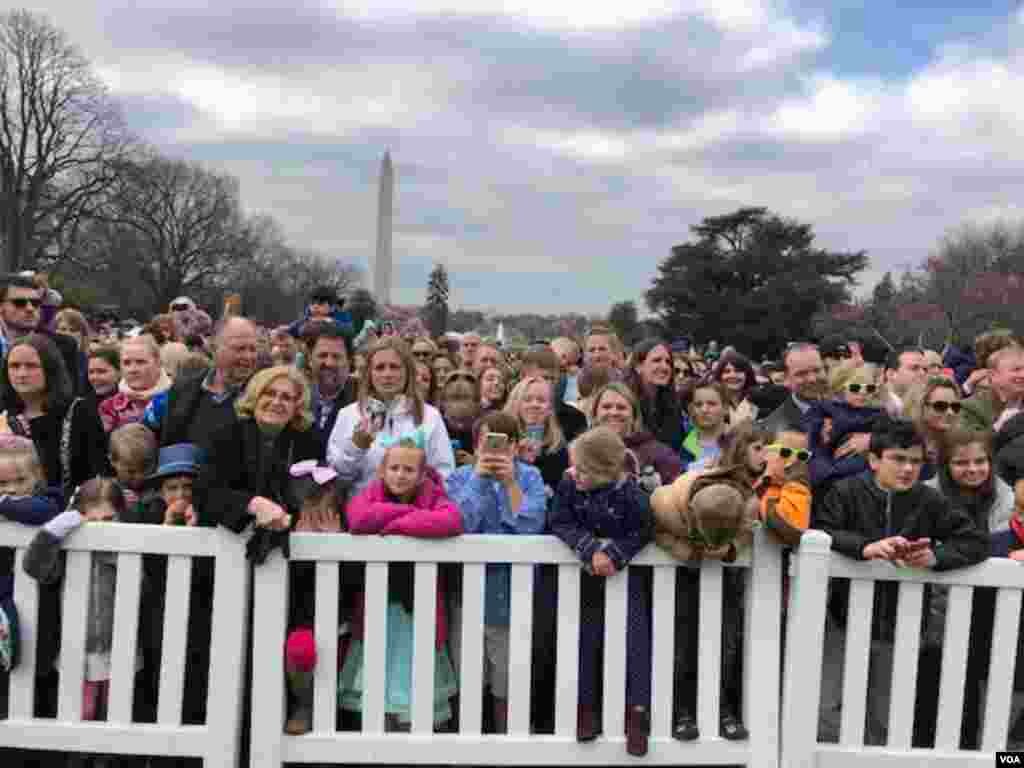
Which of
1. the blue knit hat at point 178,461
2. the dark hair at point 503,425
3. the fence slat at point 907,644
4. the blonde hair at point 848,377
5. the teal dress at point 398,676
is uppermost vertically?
the blonde hair at point 848,377

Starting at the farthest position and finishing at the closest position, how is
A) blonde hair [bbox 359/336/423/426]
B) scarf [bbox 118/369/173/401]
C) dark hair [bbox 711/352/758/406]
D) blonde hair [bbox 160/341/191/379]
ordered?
1. dark hair [bbox 711/352/758/406]
2. blonde hair [bbox 160/341/191/379]
3. scarf [bbox 118/369/173/401]
4. blonde hair [bbox 359/336/423/426]

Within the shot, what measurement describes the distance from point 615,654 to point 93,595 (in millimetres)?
1947

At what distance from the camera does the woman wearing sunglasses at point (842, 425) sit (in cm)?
395

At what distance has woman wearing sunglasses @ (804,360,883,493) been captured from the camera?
3.95 m

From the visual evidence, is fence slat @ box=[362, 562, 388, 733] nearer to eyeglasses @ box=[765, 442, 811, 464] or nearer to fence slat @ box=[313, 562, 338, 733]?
fence slat @ box=[313, 562, 338, 733]

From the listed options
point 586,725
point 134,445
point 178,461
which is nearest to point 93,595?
point 178,461

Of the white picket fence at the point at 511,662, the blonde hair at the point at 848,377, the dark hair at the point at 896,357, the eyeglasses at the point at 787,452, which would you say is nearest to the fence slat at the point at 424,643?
the white picket fence at the point at 511,662

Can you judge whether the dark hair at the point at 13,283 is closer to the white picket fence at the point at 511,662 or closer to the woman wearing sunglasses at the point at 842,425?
the white picket fence at the point at 511,662

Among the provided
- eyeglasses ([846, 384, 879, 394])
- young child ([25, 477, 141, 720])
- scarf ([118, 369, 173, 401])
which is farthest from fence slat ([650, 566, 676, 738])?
scarf ([118, 369, 173, 401])

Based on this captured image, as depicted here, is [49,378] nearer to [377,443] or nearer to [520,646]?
[377,443]

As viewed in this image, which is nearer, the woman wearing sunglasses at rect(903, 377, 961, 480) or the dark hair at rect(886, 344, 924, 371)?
the woman wearing sunglasses at rect(903, 377, 961, 480)

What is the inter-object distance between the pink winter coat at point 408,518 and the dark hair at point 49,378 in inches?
69.0

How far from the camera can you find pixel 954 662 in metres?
3.04

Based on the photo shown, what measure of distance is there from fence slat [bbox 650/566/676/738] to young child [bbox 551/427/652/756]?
38mm
